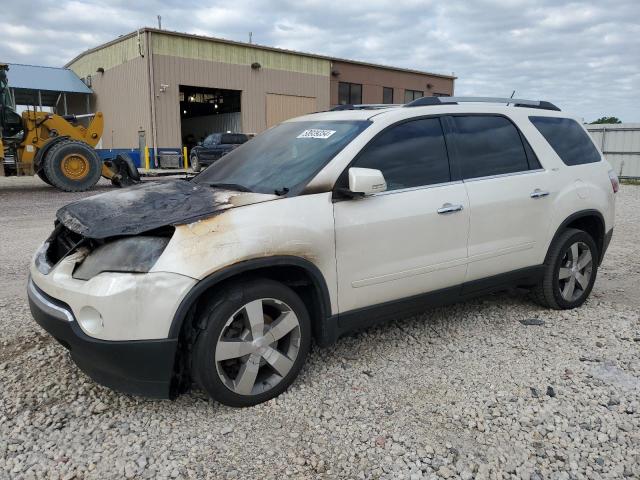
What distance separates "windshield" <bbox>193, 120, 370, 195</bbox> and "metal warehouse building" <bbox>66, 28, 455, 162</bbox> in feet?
75.0

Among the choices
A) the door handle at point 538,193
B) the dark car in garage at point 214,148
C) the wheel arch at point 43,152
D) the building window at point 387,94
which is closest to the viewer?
the door handle at point 538,193

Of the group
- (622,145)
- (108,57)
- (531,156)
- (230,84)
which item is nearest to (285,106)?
(230,84)

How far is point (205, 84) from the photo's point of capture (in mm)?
26406

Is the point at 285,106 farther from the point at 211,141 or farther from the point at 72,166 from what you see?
the point at 72,166

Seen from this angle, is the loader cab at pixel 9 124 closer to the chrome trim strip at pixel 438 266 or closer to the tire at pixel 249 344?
the tire at pixel 249 344

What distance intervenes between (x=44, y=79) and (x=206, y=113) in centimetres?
961

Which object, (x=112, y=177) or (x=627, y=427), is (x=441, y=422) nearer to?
(x=627, y=427)

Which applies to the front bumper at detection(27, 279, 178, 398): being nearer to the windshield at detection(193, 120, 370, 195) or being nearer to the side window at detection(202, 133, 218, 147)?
the windshield at detection(193, 120, 370, 195)

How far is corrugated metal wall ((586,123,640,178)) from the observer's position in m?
19.7

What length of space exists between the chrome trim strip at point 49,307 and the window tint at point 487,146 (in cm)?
267

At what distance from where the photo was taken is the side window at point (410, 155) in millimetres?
3361

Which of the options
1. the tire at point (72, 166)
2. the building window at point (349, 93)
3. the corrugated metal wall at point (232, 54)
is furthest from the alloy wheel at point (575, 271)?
the building window at point (349, 93)

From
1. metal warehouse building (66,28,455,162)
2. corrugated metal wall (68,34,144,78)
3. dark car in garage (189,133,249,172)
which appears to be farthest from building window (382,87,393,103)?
corrugated metal wall (68,34,144,78)

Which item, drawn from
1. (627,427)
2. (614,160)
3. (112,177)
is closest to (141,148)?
(112,177)
